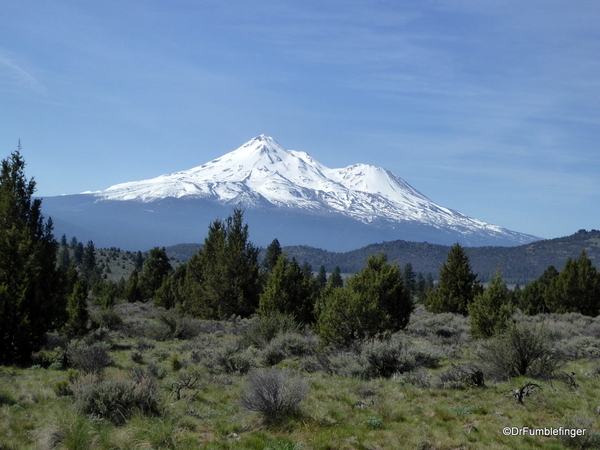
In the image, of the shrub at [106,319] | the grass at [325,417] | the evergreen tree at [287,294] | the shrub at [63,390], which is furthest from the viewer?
the shrub at [106,319]

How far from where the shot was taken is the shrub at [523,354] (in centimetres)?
1018

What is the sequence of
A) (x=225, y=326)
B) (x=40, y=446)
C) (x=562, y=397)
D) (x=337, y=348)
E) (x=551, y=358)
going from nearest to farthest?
1. (x=40, y=446)
2. (x=562, y=397)
3. (x=551, y=358)
4. (x=337, y=348)
5. (x=225, y=326)

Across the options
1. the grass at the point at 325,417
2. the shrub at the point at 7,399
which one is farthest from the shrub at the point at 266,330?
the shrub at the point at 7,399

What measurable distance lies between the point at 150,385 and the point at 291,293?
13252 mm

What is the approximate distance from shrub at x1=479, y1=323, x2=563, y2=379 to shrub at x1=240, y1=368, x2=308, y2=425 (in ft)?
19.3

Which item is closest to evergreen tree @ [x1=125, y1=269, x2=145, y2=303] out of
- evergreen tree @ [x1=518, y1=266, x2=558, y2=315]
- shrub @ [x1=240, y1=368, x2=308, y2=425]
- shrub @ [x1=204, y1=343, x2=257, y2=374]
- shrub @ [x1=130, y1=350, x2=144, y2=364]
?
shrub @ [x1=130, y1=350, x2=144, y2=364]

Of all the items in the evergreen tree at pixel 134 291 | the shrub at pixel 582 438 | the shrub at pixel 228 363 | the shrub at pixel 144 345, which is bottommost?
the evergreen tree at pixel 134 291

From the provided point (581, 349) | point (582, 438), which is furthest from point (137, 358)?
point (581, 349)

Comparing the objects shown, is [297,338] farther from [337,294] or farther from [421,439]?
[421,439]

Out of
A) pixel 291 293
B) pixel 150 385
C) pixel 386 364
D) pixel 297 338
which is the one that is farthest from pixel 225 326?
pixel 150 385

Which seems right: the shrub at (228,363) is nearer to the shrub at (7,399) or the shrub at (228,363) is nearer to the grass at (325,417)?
the grass at (325,417)

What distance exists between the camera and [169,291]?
36562mm

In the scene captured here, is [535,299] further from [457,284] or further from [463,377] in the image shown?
[463,377]

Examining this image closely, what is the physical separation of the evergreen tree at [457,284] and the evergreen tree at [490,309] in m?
10.1
